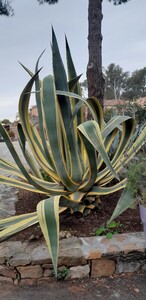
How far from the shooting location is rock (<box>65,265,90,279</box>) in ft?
5.23

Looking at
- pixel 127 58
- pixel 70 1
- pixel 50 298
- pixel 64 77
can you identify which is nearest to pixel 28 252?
pixel 50 298

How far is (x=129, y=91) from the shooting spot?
89.6ft

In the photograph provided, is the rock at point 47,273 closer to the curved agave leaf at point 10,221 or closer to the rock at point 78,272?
the rock at point 78,272

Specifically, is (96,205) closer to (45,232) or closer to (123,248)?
(123,248)

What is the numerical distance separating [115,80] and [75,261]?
90.5 feet

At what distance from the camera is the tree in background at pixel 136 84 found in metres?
26.2

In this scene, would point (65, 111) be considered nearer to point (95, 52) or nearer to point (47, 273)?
point (47, 273)

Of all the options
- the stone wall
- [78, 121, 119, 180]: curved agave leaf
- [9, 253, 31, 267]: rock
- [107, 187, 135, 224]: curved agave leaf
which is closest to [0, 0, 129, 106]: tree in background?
[78, 121, 119, 180]: curved agave leaf

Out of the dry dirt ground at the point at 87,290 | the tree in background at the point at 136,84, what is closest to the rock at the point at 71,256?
the dry dirt ground at the point at 87,290

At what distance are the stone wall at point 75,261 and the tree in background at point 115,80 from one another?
2640 cm

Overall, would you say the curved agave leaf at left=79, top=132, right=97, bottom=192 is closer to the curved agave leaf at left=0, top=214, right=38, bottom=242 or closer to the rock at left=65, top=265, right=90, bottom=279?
the curved agave leaf at left=0, top=214, right=38, bottom=242

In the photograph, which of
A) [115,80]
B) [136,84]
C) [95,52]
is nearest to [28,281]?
[95,52]

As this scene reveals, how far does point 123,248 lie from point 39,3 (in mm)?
4347

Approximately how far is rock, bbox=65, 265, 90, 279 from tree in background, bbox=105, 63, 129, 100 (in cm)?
2647
